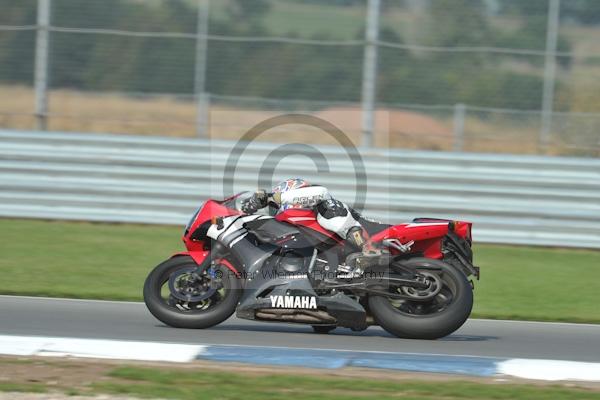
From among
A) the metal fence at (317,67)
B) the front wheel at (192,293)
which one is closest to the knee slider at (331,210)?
the front wheel at (192,293)

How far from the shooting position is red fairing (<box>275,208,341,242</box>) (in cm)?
809

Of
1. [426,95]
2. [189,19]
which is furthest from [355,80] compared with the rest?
[189,19]

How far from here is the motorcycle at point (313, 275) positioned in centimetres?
793

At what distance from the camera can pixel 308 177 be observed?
13.5 meters

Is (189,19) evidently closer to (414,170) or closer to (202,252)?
(414,170)

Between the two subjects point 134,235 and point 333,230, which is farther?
point 134,235

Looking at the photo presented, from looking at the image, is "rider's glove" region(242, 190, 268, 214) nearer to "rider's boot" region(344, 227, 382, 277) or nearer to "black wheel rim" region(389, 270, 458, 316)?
"rider's boot" region(344, 227, 382, 277)

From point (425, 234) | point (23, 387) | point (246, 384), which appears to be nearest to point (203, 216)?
point (425, 234)

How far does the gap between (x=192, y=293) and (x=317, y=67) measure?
6718mm

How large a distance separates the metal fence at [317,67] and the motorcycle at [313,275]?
5.79 m

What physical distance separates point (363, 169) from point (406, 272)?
572 centimetres

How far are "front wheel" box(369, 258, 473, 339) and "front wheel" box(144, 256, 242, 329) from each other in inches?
45.7

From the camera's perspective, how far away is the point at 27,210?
548 inches

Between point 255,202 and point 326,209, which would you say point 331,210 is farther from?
point 255,202
